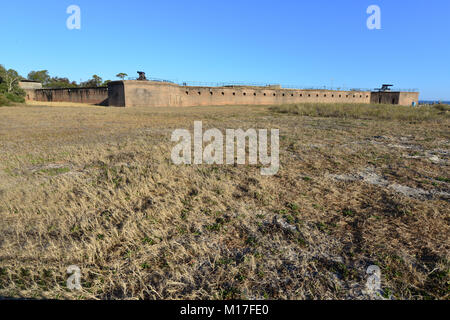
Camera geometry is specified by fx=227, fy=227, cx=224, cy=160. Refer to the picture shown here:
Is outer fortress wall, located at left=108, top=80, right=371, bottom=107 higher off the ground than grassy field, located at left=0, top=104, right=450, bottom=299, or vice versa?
outer fortress wall, located at left=108, top=80, right=371, bottom=107

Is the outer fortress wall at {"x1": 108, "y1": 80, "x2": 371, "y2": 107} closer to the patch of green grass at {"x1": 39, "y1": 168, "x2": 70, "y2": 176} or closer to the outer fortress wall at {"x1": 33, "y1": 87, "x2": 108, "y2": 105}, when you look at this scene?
the outer fortress wall at {"x1": 33, "y1": 87, "x2": 108, "y2": 105}

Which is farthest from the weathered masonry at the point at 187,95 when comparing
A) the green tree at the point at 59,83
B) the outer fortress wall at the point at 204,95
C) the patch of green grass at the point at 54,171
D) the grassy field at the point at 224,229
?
the grassy field at the point at 224,229

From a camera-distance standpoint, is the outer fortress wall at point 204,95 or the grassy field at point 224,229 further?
the outer fortress wall at point 204,95

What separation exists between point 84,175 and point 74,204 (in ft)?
6.16

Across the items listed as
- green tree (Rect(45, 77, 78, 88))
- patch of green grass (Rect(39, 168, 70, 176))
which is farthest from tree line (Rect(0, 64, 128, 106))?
patch of green grass (Rect(39, 168, 70, 176))

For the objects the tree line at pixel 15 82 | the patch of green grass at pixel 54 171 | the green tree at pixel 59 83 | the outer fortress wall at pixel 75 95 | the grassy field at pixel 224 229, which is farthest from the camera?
the green tree at pixel 59 83

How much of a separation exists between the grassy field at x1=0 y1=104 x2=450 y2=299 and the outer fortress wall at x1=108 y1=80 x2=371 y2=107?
37783 mm

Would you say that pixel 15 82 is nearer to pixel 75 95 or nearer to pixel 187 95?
pixel 75 95

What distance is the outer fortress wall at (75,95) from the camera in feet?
156

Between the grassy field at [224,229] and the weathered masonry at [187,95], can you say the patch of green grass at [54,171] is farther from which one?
the weathered masonry at [187,95]

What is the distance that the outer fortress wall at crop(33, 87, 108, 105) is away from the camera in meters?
A: 47.7

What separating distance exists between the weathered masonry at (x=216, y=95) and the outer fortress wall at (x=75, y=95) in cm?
564

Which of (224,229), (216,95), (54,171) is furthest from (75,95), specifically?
(224,229)

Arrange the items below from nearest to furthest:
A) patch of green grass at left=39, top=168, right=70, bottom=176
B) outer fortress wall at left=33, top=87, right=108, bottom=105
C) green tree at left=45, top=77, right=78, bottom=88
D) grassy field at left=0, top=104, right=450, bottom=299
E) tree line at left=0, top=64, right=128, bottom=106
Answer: grassy field at left=0, top=104, right=450, bottom=299
patch of green grass at left=39, top=168, right=70, bottom=176
tree line at left=0, top=64, right=128, bottom=106
outer fortress wall at left=33, top=87, right=108, bottom=105
green tree at left=45, top=77, right=78, bottom=88
